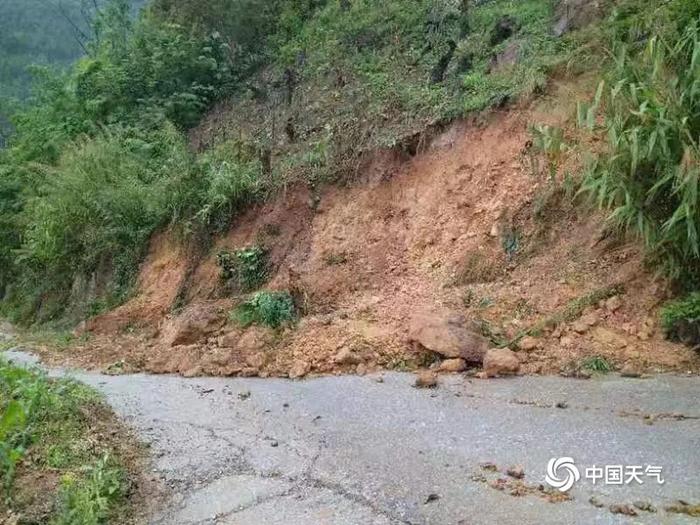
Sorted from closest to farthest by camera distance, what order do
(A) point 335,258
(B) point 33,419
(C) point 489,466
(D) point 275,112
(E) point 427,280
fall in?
(C) point 489,466, (B) point 33,419, (E) point 427,280, (A) point 335,258, (D) point 275,112

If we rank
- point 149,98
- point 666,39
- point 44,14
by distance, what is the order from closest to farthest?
point 666,39 < point 149,98 < point 44,14

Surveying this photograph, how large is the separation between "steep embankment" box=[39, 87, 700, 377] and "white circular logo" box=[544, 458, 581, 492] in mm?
2182

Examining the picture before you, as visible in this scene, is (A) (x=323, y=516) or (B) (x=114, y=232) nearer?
(A) (x=323, y=516)

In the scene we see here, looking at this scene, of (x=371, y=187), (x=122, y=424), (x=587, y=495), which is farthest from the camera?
(x=371, y=187)

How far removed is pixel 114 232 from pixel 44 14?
159 feet

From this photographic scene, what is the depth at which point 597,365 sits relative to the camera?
6.49 m

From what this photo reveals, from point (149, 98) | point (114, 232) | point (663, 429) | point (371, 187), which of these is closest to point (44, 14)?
point (149, 98)

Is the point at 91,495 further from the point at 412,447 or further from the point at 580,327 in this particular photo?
the point at 580,327

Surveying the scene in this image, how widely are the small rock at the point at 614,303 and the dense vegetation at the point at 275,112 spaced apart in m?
0.59

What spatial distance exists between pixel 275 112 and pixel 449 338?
33.9 ft

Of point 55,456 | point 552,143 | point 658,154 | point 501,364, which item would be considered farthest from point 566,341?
point 55,456

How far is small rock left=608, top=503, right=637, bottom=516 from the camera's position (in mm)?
3662

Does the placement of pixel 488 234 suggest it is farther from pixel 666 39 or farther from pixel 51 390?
pixel 51 390

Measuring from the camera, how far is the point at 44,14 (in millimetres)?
54594
